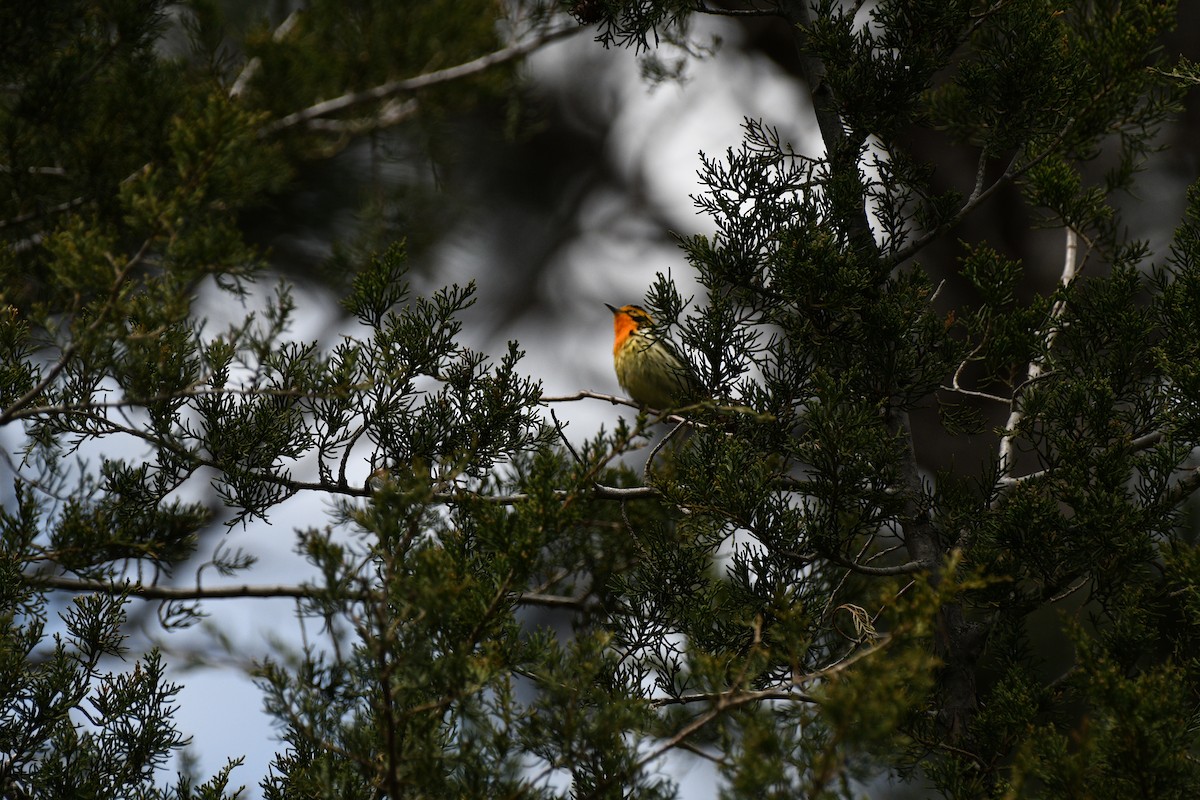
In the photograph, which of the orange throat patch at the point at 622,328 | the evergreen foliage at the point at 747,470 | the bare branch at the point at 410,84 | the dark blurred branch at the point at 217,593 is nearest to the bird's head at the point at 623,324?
the orange throat patch at the point at 622,328

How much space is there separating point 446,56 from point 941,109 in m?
3.05

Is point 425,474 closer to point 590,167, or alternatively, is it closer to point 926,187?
point 926,187

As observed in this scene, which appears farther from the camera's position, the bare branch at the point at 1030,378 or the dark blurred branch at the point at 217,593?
the dark blurred branch at the point at 217,593

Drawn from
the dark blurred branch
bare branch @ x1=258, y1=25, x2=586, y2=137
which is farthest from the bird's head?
the dark blurred branch

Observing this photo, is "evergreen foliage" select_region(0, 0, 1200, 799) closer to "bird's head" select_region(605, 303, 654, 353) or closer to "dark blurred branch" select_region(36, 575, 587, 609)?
"dark blurred branch" select_region(36, 575, 587, 609)

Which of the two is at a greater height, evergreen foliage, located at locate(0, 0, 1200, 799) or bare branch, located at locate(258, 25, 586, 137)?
bare branch, located at locate(258, 25, 586, 137)

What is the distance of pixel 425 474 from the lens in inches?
75.3

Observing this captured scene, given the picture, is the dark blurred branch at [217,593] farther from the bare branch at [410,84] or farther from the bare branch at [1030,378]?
the bare branch at [410,84]

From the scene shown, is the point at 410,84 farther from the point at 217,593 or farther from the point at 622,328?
the point at 217,593

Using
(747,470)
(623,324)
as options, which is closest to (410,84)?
(623,324)

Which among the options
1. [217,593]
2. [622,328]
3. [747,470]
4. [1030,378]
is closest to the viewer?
[747,470]

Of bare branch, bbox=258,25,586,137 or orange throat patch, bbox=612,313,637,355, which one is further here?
orange throat patch, bbox=612,313,637,355

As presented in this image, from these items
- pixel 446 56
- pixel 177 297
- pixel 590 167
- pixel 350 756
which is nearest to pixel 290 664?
pixel 350 756

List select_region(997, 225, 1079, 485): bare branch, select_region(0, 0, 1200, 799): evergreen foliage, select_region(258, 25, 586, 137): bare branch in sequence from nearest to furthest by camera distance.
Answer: select_region(0, 0, 1200, 799): evergreen foliage < select_region(997, 225, 1079, 485): bare branch < select_region(258, 25, 586, 137): bare branch
